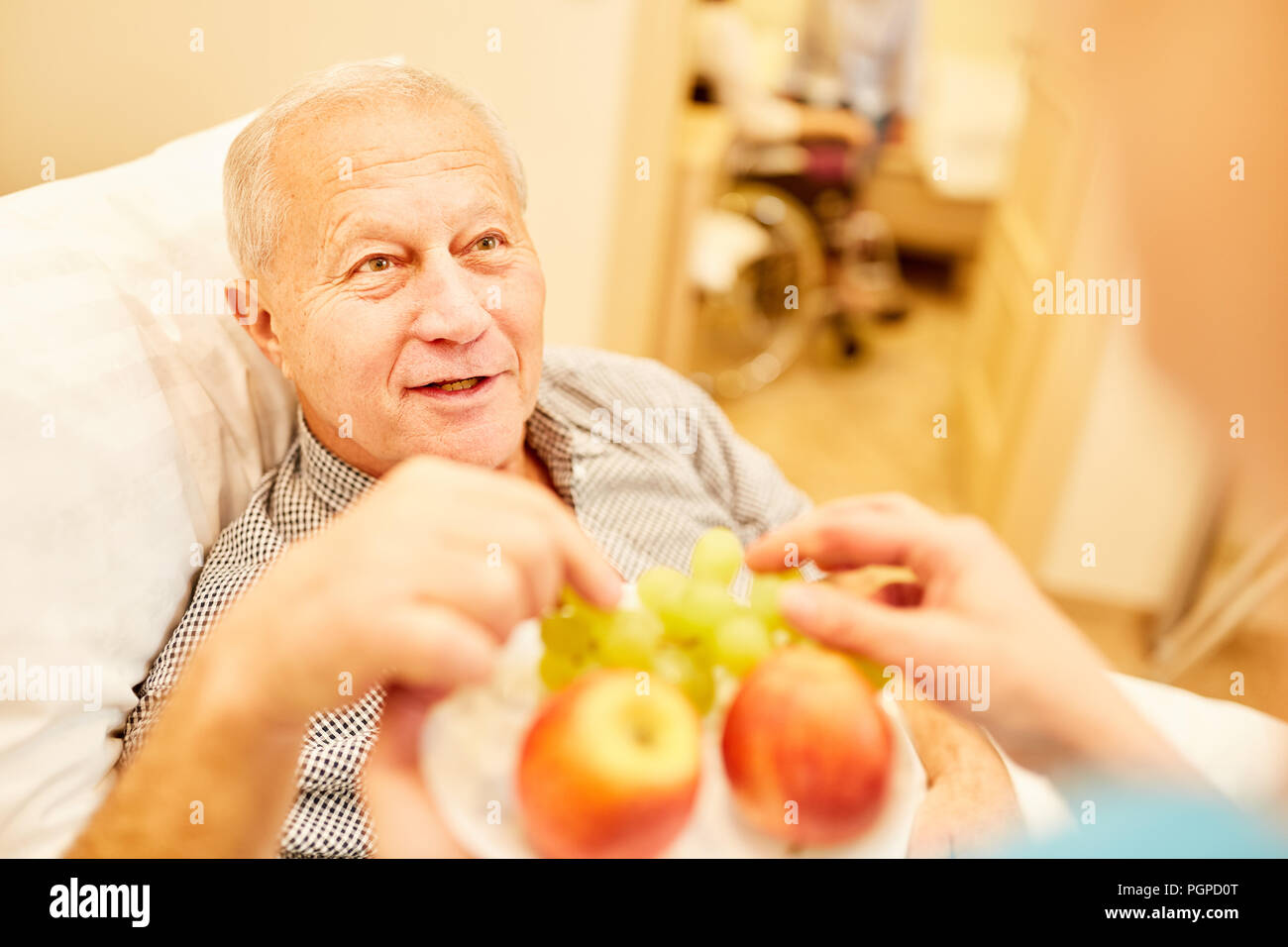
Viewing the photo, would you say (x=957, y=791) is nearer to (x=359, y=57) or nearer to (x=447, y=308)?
(x=447, y=308)

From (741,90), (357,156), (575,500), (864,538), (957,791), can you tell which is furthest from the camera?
(741,90)

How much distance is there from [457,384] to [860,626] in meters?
0.63

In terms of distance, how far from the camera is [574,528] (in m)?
0.49

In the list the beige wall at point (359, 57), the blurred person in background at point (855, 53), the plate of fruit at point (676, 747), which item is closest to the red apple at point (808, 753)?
the plate of fruit at point (676, 747)

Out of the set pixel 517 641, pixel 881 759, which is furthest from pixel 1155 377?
pixel 517 641

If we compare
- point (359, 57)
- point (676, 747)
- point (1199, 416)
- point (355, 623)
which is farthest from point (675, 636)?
point (359, 57)

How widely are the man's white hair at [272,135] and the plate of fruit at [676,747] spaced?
→ 62 cm

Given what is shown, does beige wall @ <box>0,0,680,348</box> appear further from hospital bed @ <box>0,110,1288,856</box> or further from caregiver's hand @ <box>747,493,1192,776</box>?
caregiver's hand @ <box>747,493,1192,776</box>

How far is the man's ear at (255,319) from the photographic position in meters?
1.03

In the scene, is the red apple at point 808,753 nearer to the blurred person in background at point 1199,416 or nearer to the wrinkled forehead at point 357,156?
the blurred person in background at point 1199,416

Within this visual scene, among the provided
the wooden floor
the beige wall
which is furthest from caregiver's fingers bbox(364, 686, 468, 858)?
the wooden floor

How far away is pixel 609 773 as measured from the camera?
47 cm
